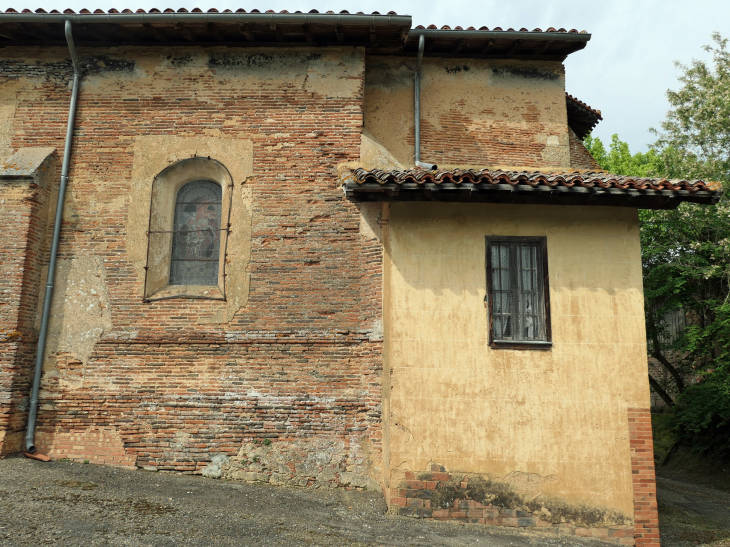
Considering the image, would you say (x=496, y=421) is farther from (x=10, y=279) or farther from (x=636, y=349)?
(x=10, y=279)

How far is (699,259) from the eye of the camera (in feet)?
43.3

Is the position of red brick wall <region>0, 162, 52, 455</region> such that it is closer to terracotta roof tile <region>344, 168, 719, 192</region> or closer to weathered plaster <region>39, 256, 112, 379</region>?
weathered plaster <region>39, 256, 112, 379</region>

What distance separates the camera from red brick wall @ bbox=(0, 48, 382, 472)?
7.67 metres

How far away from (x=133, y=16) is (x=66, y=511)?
6594 mm

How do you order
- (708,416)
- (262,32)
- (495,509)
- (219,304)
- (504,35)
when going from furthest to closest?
(708,416) < (504,35) < (262,32) < (219,304) < (495,509)

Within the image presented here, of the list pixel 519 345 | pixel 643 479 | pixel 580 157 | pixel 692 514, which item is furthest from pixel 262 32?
pixel 692 514

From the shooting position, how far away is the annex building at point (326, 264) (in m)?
6.67

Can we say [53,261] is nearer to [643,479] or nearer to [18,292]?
[18,292]

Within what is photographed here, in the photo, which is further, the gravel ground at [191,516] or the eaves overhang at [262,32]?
the eaves overhang at [262,32]

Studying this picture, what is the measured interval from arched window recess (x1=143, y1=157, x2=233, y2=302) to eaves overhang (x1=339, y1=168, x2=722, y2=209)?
2.60 meters

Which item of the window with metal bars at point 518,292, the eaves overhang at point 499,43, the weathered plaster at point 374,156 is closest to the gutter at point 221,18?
the eaves overhang at point 499,43

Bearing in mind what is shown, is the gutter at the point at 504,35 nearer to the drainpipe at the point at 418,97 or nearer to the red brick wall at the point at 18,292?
the drainpipe at the point at 418,97

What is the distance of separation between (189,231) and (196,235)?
0.12 m

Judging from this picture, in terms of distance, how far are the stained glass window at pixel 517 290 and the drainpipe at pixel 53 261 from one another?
20.3 feet
